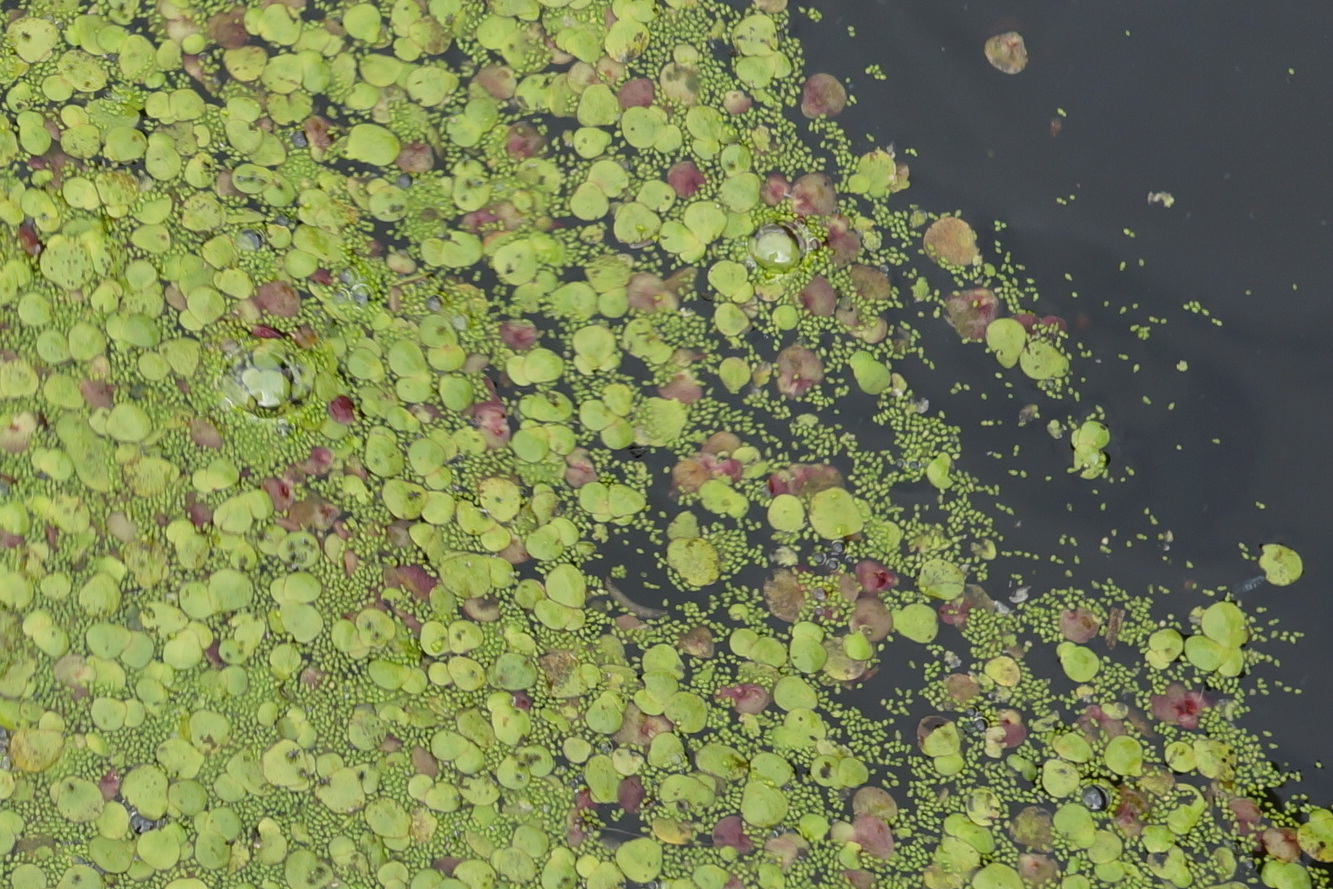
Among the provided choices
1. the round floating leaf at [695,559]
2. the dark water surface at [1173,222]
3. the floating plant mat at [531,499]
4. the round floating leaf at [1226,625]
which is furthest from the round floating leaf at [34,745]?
the round floating leaf at [1226,625]

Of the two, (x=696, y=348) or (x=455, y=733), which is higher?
(x=696, y=348)

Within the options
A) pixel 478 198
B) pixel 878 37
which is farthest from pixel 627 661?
pixel 878 37

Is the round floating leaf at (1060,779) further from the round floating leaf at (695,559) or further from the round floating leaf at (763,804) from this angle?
the round floating leaf at (695,559)

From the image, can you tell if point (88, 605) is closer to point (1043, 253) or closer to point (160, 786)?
point (160, 786)

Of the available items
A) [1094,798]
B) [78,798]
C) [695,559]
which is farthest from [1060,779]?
[78,798]

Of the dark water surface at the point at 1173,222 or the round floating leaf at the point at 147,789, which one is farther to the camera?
the round floating leaf at the point at 147,789

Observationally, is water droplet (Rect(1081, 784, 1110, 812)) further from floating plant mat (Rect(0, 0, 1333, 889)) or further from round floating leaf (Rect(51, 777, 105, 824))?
round floating leaf (Rect(51, 777, 105, 824))

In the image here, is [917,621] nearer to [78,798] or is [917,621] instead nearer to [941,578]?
[941,578]
